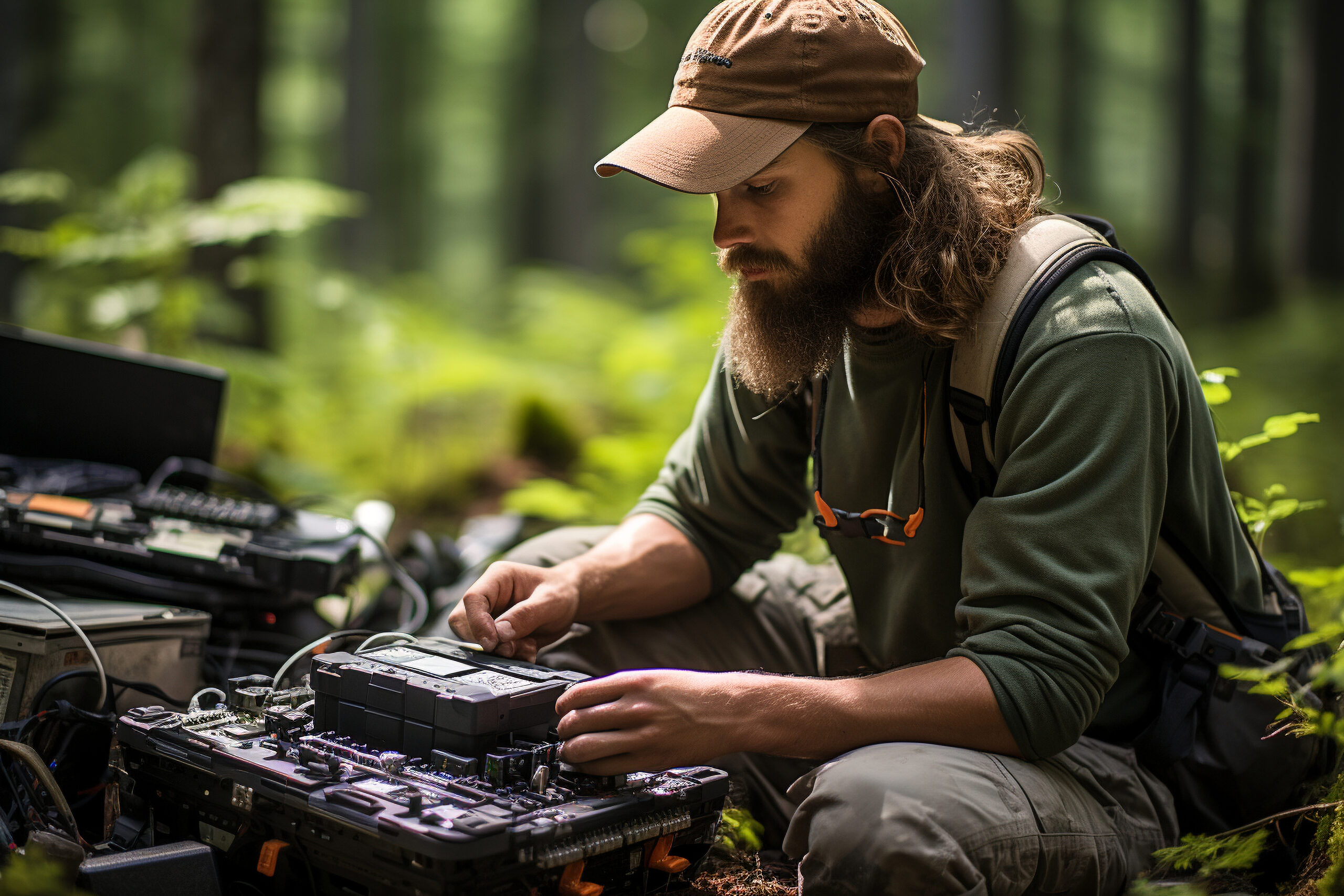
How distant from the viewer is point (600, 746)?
1805 mm

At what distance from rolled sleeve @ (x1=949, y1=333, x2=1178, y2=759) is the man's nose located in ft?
2.43

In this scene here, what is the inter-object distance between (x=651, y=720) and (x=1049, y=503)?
845 mm

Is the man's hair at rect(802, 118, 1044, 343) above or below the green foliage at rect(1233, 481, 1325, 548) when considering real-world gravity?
above

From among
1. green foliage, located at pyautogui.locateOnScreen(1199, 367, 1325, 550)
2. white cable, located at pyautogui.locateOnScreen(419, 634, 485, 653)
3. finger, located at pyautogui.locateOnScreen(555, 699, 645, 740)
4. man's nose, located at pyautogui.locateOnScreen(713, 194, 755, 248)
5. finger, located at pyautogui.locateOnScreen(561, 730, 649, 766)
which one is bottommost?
white cable, located at pyautogui.locateOnScreen(419, 634, 485, 653)

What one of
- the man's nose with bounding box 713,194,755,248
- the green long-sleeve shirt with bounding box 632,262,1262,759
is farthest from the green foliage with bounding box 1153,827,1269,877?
the man's nose with bounding box 713,194,755,248

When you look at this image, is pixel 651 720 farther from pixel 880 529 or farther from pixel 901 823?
pixel 880 529

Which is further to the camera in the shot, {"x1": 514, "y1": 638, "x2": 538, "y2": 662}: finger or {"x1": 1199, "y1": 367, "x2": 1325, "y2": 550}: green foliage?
{"x1": 1199, "y1": 367, "x2": 1325, "y2": 550}: green foliage

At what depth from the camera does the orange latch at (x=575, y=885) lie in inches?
69.2

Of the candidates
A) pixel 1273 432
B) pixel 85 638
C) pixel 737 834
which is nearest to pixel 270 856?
pixel 85 638

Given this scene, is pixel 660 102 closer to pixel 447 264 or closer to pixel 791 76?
pixel 447 264

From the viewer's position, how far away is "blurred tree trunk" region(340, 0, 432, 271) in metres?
14.9

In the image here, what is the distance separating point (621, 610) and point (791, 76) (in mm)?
1406

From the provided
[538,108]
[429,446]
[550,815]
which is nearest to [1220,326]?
[429,446]

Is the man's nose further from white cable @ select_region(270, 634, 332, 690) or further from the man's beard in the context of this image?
white cable @ select_region(270, 634, 332, 690)
